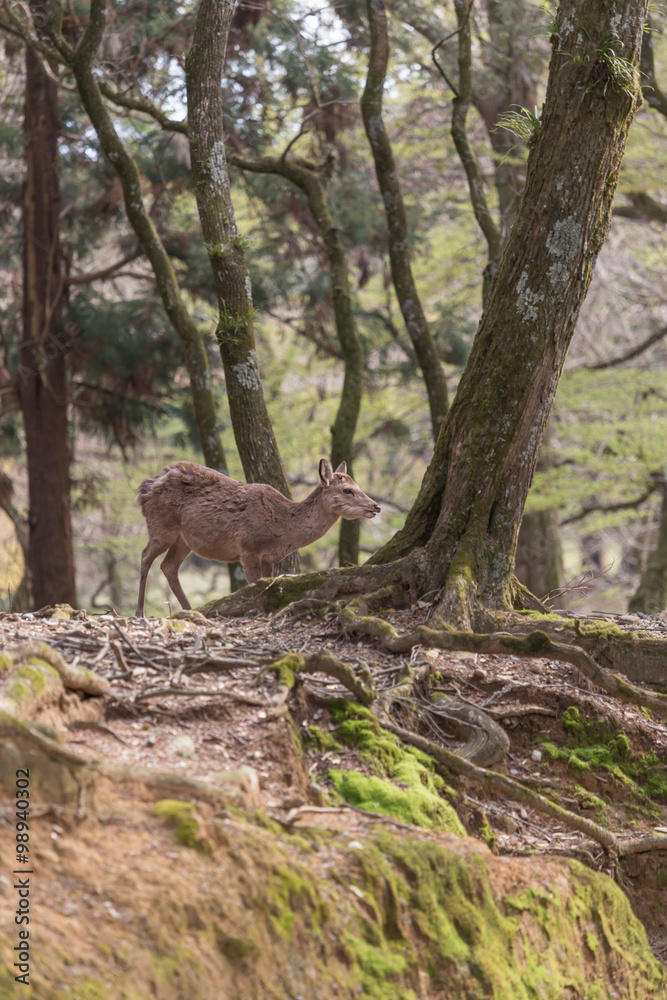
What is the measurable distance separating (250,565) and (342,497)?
1.05 metres

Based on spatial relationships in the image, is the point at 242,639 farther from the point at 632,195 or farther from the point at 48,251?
the point at 632,195

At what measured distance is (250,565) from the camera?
8258 mm

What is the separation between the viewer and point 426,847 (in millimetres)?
3518

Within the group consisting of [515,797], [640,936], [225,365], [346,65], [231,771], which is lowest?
[640,936]

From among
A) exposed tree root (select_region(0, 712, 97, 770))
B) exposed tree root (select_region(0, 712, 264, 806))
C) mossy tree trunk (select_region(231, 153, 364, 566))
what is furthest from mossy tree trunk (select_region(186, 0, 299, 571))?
exposed tree root (select_region(0, 712, 97, 770))

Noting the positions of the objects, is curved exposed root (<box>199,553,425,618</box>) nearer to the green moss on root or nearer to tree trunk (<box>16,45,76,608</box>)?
the green moss on root

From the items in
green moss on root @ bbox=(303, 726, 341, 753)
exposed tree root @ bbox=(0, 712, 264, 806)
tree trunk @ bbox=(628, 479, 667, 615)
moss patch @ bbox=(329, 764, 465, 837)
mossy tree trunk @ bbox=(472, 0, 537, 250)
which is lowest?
tree trunk @ bbox=(628, 479, 667, 615)

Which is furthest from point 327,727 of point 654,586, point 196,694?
point 654,586

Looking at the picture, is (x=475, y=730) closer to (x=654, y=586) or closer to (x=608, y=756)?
(x=608, y=756)

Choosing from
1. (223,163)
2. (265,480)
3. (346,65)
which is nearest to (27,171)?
(346,65)

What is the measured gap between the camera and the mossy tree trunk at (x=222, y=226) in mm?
8188

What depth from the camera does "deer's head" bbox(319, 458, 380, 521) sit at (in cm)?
843

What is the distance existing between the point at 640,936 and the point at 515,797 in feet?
2.83

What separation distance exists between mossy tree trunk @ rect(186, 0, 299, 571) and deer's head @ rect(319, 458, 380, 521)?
0.72 metres
